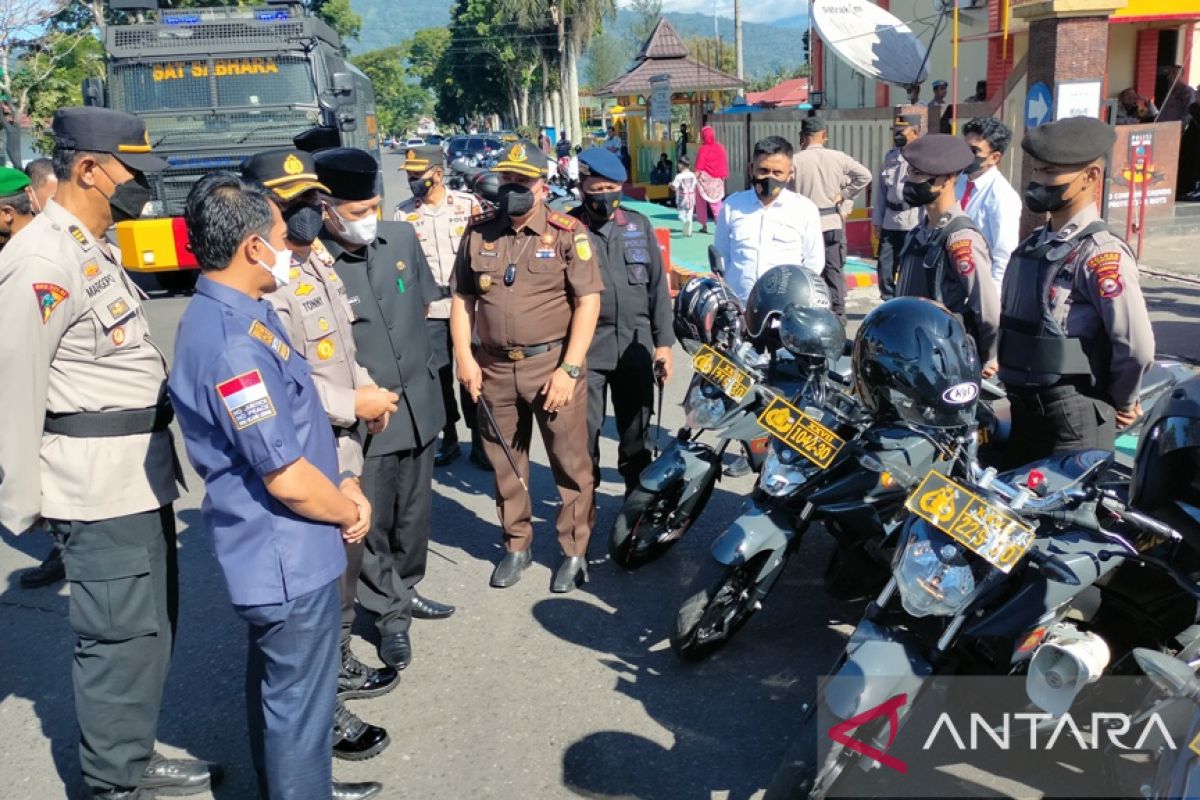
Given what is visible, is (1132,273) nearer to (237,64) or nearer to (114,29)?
(237,64)

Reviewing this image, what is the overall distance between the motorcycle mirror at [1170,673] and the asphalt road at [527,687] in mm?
1413

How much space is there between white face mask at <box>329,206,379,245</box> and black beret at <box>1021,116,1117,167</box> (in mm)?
2339

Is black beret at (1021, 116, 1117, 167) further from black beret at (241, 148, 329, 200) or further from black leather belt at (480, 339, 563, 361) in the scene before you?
black beret at (241, 148, 329, 200)

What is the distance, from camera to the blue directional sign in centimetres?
1023

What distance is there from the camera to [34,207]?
193 inches

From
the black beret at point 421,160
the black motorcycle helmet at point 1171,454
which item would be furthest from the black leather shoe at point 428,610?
the black motorcycle helmet at point 1171,454

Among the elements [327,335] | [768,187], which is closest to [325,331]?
[327,335]

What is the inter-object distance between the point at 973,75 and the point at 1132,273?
18180 mm

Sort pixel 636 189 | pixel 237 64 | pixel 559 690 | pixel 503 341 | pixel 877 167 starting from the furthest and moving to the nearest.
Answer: pixel 636 189, pixel 877 167, pixel 237 64, pixel 503 341, pixel 559 690

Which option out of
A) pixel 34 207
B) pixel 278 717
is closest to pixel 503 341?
pixel 278 717

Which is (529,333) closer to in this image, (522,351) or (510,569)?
(522,351)

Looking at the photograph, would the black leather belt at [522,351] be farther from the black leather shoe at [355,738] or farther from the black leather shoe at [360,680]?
the black leather shoe at [355,738]

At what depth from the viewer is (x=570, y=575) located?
15.0ft

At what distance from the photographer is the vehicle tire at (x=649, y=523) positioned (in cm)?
441
